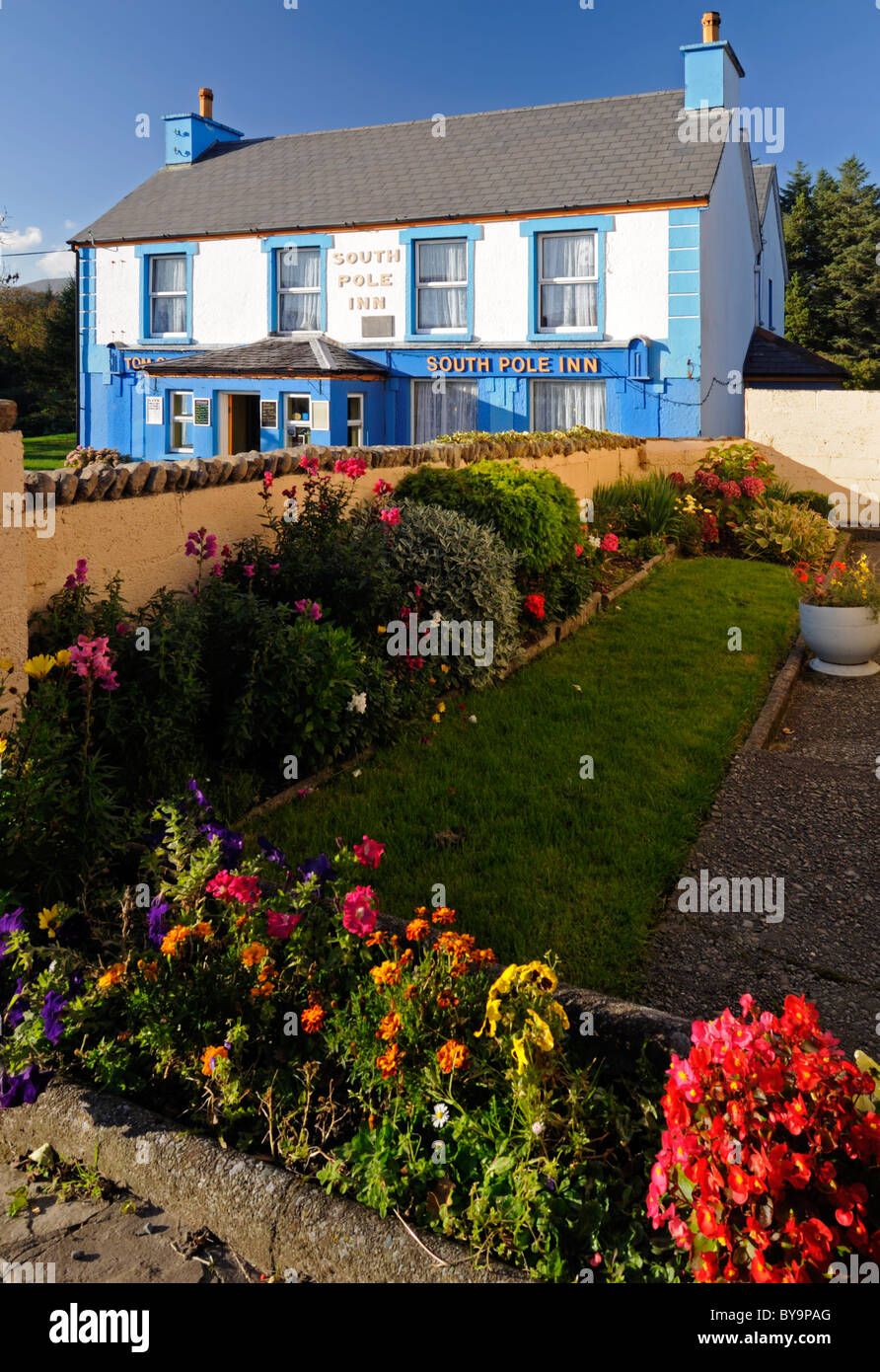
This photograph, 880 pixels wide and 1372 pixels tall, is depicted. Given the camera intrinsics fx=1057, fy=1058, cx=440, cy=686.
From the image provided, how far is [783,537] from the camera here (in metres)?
13.7

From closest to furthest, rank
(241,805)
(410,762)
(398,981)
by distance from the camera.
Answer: (398,981)
(241,805)
(410,762)

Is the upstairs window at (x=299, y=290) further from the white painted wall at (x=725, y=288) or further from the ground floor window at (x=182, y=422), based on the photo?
the white painted wall at (x=725, y=288)

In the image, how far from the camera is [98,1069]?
3168 millimetres

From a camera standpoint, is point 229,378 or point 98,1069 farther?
point 229,378

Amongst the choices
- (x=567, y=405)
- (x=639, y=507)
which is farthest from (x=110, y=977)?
(x=567, y=405)

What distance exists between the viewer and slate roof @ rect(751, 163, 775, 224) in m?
28.0

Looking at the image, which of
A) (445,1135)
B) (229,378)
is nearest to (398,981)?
(445,1135)

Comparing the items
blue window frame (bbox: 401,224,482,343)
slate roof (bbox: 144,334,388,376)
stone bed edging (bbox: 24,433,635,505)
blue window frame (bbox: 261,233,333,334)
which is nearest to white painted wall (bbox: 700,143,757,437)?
blue window frame (bbox: 401,224,482,343)

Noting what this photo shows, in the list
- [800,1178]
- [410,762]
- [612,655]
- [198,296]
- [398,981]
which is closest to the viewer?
[800,1178]

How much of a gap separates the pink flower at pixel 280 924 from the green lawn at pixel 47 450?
73.9 feet

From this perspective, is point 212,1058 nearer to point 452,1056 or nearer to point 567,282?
point 452,1056
